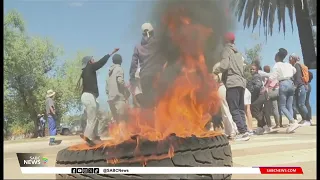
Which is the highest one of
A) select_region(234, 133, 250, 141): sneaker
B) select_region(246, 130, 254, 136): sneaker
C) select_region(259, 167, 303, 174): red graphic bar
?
select_region(246, 130, 254, 136): sneaker

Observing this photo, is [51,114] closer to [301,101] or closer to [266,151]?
A: [266,151]

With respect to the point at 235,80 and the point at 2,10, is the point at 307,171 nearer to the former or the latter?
the point at 235,80

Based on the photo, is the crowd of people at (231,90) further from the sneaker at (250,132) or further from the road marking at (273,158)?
the road marking at (273,158)

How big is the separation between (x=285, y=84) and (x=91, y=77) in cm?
193

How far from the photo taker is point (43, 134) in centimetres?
389

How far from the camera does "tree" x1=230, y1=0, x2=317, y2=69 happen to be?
12.5 feet

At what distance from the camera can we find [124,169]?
3.75 metres

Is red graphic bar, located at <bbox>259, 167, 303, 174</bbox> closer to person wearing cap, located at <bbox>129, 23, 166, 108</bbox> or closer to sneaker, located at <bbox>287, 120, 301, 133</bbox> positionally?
sneaker, located at <bbox>287, 120, 301, 133</bbox>

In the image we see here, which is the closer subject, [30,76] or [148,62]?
[148,62]

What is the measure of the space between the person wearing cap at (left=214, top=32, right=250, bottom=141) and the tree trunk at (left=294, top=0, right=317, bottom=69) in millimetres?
621

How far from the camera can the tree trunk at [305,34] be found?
12.5 ft

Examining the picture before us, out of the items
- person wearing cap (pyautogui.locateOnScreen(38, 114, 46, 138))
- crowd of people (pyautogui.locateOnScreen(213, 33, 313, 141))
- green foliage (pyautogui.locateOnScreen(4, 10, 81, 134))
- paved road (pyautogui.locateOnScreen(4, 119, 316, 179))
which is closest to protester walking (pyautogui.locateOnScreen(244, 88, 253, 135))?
crowd of people (pyautogui.locateOnScreen(213, 33, 313, 141))

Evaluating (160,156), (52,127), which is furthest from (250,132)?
(52,127)

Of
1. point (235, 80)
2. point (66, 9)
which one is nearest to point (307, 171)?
point (235, 80)
